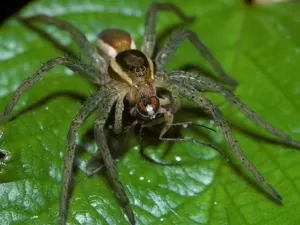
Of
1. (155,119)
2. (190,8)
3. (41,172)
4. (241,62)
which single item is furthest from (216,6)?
(41,172)

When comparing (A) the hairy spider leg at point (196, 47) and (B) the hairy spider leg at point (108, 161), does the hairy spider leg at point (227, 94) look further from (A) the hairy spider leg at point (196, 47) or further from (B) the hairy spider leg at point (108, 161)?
(B) the hairy spider leg at point (108, 161)

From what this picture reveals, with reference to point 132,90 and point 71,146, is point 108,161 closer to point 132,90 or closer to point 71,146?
point 71,146

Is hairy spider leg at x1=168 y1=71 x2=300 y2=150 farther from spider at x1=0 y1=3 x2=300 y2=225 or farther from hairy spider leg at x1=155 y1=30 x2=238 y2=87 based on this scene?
hairy spider leg at x1=155 y1=30 x2=238 y2=87

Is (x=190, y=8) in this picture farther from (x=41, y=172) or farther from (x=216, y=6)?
(x=41, y=172)

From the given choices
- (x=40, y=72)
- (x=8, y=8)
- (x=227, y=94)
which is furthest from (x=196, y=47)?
(x=8, y=8)

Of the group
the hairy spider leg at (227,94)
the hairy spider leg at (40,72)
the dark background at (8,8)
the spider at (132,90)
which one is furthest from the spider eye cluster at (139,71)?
the dark background at (8,8)

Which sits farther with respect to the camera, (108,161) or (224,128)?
(224,128)

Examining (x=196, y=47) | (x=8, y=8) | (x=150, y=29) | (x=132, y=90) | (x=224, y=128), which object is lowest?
(x=224, y=128)
